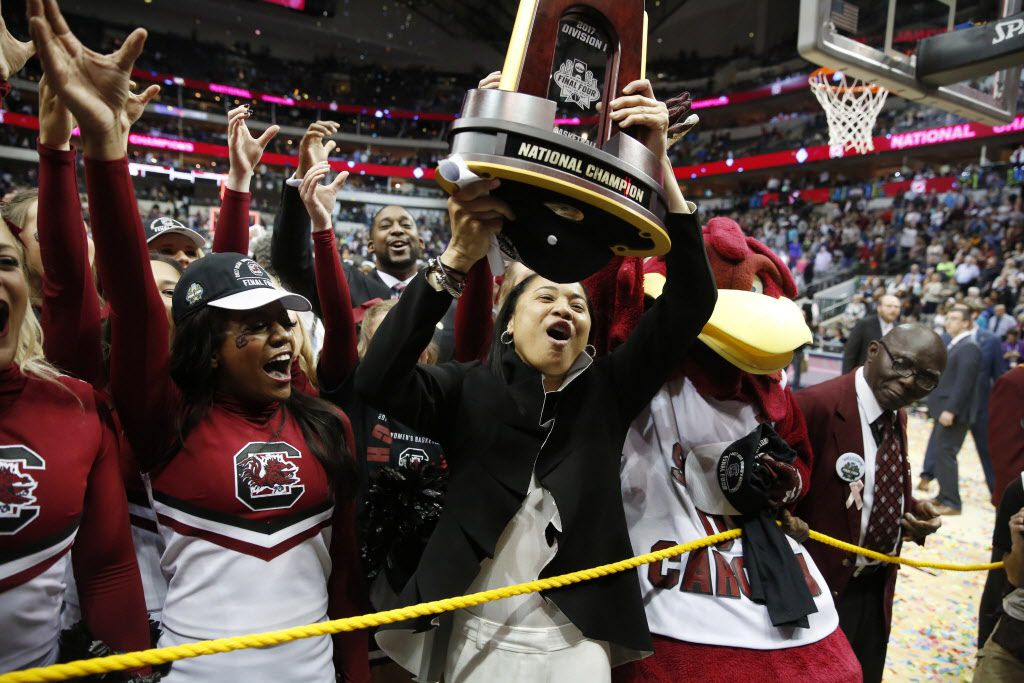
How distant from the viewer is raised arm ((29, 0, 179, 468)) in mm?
1193

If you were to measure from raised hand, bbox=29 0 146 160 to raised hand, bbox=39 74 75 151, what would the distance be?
0.41ft

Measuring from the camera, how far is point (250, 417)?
168 centimetres

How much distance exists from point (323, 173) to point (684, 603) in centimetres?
165

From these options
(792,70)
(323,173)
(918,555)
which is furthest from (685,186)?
(323,173)

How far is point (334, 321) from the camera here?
198 cm

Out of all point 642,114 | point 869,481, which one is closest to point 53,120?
point 642,114

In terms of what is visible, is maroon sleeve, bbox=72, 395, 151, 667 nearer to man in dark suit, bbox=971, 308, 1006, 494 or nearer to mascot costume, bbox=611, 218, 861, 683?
mascot costume, bbox=611, 218, 861, 683

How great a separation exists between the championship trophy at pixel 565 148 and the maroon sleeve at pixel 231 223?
1.13 meters

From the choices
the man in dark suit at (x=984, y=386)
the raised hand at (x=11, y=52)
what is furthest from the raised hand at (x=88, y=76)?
the man in dark suit at (x=984, y=386)

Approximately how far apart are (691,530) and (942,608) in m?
3.38

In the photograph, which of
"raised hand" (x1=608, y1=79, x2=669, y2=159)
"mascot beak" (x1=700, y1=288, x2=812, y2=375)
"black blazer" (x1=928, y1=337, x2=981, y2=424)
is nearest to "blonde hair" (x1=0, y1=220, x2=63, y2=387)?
"raised hand" (x1=608, y1=79, x2=669, y2=159)

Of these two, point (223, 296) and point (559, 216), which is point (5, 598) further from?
point (559, 216)

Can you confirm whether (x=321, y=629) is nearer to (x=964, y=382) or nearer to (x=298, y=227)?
(x=298, y=227)

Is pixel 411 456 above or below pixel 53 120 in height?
below
